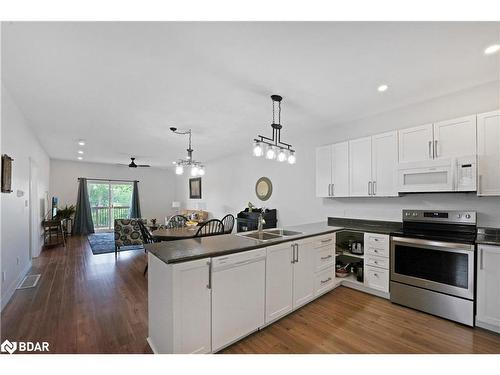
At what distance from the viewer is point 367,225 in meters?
3.46

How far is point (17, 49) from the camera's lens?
1.84 metres

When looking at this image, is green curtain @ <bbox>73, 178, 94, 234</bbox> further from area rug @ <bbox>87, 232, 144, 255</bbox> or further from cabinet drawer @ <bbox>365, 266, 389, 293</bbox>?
cabinet drawer @ <bbox>365, 266, 389, 293</bbox>

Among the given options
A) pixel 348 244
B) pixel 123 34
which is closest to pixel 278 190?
pixel 348 244

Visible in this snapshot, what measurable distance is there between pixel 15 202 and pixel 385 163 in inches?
203

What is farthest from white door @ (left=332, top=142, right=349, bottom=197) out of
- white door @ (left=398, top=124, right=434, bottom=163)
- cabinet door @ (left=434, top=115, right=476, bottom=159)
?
cabinet door @ (left=434, top=115, right=476, bottom=159)

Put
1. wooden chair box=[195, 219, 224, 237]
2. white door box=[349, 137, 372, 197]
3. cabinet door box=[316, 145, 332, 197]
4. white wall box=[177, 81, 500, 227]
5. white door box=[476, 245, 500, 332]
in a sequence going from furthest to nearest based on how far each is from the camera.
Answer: wooden chair box=[195, 219, 224, 237] < cabinet door box=[316, 145, 332, 197] < white door box=[349, 137, 372, 197] < white wall box=[177, 81, 500, 227] < white door box=[476, 245, 500, 332]

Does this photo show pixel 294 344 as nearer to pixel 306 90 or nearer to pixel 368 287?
pixel 368 287

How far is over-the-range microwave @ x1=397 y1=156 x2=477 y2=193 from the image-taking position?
2.39m

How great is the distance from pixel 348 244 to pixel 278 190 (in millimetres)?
1922

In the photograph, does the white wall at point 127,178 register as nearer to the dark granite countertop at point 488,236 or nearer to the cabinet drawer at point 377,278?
the cabinet drawer at point 377,278

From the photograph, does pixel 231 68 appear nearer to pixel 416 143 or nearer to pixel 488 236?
pixel 416 143

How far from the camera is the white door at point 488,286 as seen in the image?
211cm

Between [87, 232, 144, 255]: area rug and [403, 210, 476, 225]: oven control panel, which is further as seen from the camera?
[87, 232, 144, 255]: area rug

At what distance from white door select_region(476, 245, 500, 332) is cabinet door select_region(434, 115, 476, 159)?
3.49 ft
